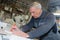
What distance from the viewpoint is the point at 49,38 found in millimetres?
1641

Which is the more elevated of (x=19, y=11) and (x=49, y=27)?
(x=49, y=27)

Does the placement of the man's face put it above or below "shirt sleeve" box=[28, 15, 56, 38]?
above

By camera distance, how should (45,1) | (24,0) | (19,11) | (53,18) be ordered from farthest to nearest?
(19,11)
(24,0)
(45,1)
(53,18)

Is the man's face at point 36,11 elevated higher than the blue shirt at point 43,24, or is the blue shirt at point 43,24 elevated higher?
the man's face at point 36,11

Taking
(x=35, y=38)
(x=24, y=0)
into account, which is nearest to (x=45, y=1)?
(x=24, y=0)

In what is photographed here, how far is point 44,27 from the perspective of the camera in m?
1.59

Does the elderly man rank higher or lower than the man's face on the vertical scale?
lower

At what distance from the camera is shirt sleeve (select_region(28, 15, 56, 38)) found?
1.55 m

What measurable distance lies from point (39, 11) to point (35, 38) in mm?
274

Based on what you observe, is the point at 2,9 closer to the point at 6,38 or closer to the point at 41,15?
the point at 41,15

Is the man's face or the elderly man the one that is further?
the man's face

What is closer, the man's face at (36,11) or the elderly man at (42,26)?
the elderly man at (42,26)

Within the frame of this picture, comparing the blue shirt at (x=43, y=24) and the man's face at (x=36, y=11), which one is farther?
the man's face at (x=36, y=11)

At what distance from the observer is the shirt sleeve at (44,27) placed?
5.08 ft
